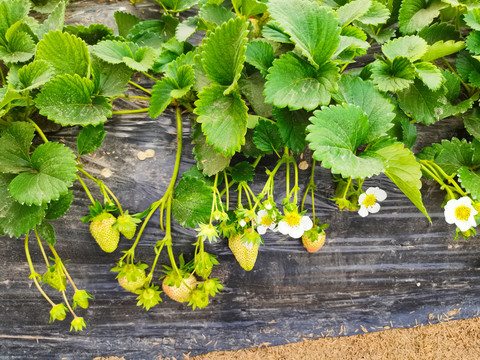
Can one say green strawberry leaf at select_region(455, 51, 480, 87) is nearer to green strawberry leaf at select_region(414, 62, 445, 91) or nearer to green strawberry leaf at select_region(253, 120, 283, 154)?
green strawberry leaf at select_region(414, 62, 445, 91)

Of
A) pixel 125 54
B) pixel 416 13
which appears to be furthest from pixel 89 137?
pixel 416 13

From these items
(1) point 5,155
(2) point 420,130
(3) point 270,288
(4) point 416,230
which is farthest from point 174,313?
(2) point 420,130

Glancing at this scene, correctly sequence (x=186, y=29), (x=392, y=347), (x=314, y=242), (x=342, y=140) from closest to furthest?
(x=342, y=140) → (x=186, y=29) → (x=314, y=242) → (x=392, y=347)

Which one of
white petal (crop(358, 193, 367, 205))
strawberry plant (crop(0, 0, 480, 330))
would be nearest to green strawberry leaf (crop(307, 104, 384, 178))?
strawberry plant (crop(0, 0, 480, 330))

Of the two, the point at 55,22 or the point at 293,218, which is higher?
the point at 55,22

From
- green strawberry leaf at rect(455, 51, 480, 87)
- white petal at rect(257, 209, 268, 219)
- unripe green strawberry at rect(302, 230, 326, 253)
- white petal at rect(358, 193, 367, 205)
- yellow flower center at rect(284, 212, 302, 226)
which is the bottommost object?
unripe green strawberry at rect(302, 230, 326, 253)

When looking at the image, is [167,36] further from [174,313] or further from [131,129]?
[174,313]

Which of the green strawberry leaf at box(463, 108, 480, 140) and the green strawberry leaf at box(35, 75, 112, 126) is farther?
the green strawberry leaf at box(463, 108, 480, 140)

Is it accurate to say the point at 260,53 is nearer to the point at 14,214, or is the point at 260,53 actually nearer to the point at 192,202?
the point at 192,202
